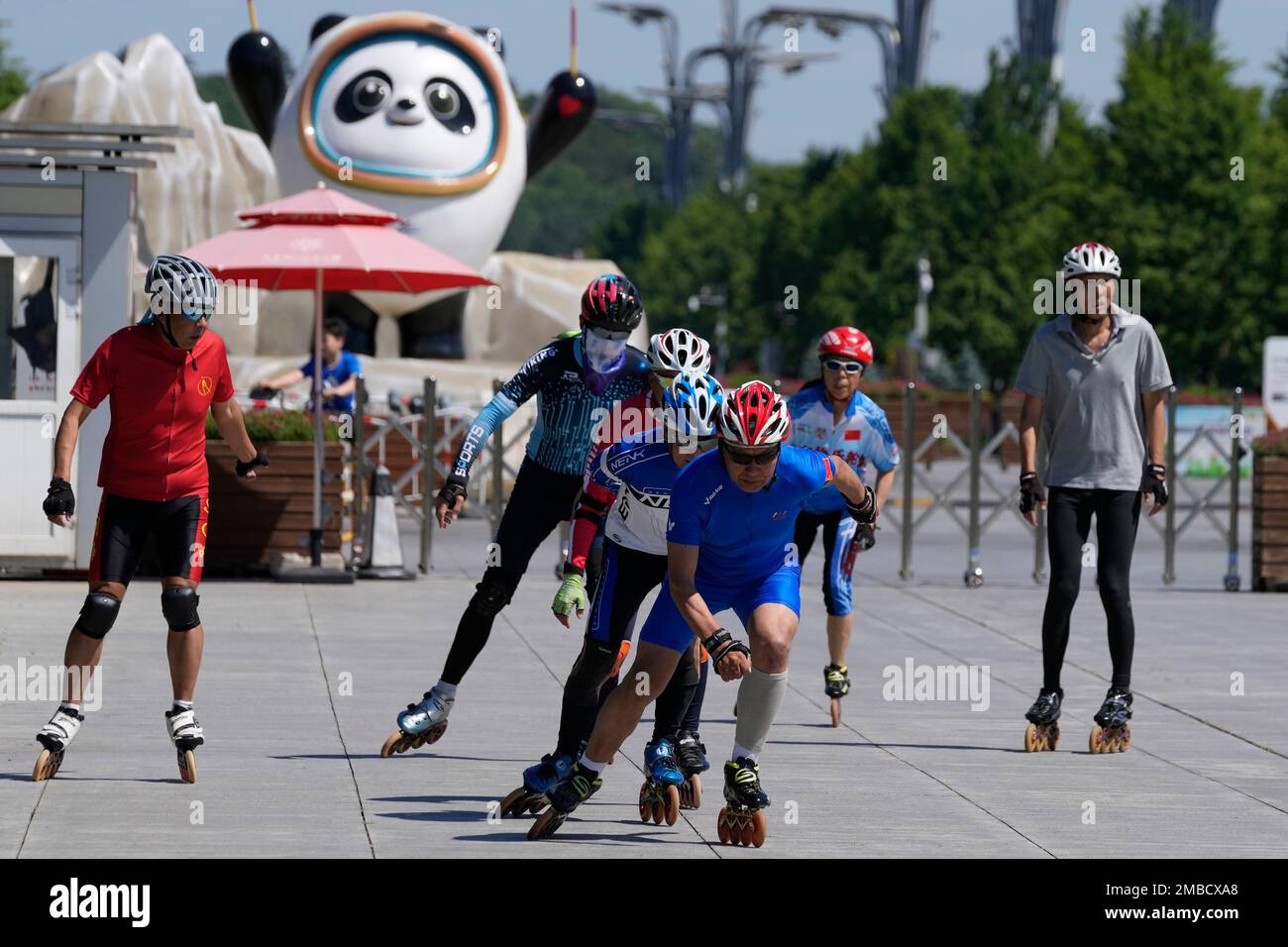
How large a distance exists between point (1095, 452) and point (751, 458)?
3.13 meters

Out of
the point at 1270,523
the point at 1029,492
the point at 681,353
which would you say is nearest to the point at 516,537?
the point at 681,353

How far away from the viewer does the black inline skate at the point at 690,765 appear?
25.3ft

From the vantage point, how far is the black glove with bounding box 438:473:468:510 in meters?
8.12

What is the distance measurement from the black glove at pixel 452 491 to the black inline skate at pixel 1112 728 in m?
2.90

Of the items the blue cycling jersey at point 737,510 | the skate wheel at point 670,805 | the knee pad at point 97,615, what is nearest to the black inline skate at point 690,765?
the skate wheel at point 670,805

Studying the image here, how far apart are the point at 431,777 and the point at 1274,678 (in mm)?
5425

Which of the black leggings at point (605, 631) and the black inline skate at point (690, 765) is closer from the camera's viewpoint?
the black leggings at point (605, 631)

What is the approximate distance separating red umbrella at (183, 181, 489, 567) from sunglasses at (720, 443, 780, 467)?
947 centimetres

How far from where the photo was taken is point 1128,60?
1676 inches

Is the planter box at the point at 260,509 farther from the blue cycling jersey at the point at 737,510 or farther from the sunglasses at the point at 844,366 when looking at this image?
the blue cycling jersey at the point at 737,510

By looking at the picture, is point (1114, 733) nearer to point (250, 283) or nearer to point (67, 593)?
point (67, 593)

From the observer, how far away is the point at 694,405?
7.20 metres

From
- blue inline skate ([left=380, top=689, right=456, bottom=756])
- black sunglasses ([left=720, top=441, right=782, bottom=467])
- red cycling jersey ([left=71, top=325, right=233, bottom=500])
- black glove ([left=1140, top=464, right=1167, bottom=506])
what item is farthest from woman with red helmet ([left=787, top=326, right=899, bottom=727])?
black sunglasses ([left=720, top=441, right=782, bottom=467])

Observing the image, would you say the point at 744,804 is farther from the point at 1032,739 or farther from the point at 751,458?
the point at 1032,739
